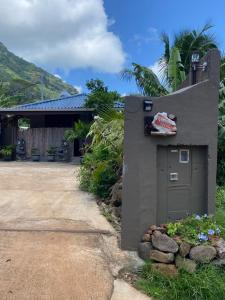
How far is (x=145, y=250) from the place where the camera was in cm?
516

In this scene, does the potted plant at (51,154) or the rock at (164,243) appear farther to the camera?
the potted plant at (51,154)

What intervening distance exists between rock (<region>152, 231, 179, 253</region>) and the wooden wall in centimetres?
1341

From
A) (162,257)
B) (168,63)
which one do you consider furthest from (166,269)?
(168,63)

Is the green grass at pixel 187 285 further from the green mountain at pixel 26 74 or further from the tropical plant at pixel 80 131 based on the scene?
the green mountain at pixel 26 74

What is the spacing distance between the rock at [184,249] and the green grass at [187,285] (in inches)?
10.5

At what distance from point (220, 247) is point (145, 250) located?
3.60 feet

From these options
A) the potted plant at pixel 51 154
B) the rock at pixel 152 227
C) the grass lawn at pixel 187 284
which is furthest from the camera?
the potted plant at pixel 51 154

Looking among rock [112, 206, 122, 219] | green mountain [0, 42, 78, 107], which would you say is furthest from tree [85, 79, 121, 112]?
green mountain [0, 42, 78, 107]

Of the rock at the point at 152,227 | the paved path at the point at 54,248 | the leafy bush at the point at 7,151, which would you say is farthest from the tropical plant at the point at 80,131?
the rock at the point at 152,227

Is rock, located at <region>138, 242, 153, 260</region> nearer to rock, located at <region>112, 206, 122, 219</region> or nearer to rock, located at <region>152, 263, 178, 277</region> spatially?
rock, located at <region>152, 263, 178, 277</region>

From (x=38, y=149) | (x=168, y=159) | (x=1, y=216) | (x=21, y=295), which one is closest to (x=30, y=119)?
(x=38, y=149)

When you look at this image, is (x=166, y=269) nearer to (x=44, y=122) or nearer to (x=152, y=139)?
(x=152, y=139)

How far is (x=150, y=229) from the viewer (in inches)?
212

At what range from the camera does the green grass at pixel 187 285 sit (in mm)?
4305
